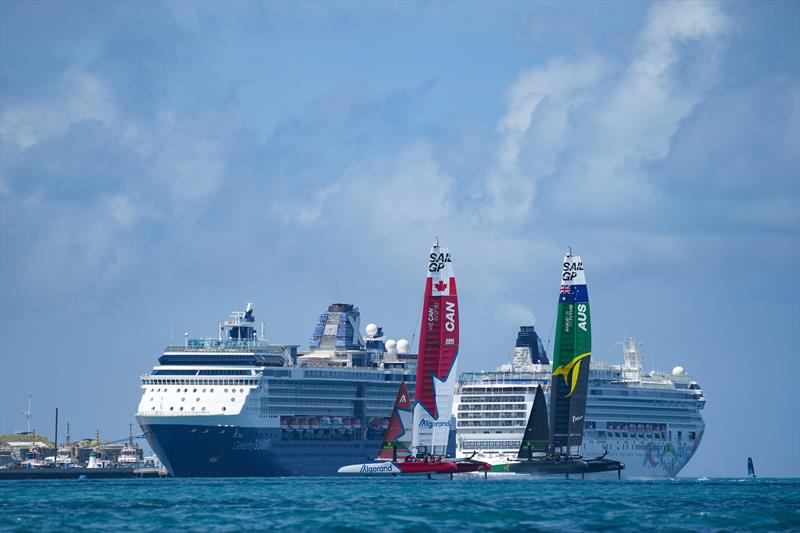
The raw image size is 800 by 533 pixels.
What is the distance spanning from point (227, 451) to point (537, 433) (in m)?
30.2

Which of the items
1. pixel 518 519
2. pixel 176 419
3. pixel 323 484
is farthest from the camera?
pixel 176 419

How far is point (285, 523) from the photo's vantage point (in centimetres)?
8300

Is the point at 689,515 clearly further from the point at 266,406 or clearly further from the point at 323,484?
the point at 266,406

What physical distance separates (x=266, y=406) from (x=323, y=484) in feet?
98.9

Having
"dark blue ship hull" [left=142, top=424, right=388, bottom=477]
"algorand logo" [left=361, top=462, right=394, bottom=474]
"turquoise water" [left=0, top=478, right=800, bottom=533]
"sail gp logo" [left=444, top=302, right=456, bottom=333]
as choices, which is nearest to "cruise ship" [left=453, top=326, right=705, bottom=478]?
"dark blue ship hull" [left=142, top=424, right=388, bottom=477]

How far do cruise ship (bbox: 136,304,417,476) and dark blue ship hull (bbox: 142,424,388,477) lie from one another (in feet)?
0.30

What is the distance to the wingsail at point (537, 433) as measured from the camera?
146 m

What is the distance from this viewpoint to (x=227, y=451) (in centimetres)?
15838

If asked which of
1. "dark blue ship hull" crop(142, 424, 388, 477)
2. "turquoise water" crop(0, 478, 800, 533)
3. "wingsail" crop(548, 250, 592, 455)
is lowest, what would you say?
"turquoise water" crop(0, 478, 800, 533)

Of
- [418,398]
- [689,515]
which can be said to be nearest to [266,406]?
[418,398]

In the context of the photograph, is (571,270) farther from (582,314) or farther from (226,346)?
(226,346)

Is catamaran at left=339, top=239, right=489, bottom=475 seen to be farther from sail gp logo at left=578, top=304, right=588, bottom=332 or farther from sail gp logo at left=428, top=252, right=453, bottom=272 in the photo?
sail gp logo at left=578, top=304, right=588, bottom=332

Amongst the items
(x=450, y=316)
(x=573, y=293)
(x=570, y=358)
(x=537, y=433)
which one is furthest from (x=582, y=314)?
(x=450, y=316)

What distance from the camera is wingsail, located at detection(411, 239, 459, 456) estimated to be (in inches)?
5586
